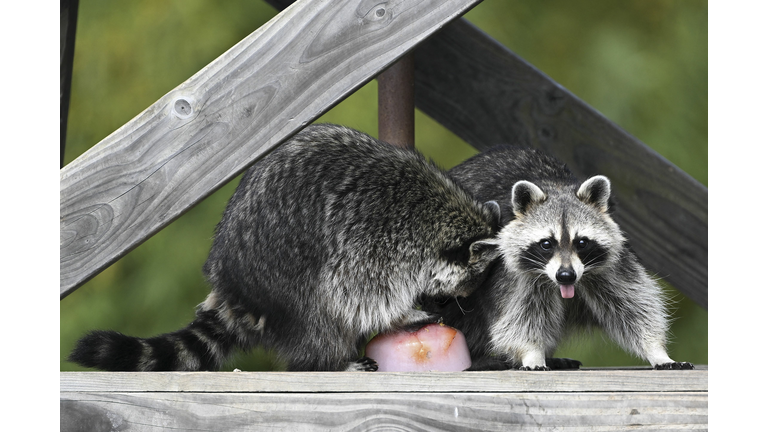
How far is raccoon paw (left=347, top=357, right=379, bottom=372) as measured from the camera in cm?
223

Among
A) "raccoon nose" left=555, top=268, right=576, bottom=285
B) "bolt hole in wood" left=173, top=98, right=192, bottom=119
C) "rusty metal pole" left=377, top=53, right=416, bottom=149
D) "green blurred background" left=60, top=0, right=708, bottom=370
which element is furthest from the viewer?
"green blurred background" left=60, top=0, right=708, bottom=370

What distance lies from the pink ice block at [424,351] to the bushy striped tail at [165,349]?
0.54 metres

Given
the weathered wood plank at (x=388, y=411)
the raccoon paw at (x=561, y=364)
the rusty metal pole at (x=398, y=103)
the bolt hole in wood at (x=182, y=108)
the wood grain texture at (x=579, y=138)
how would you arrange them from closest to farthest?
1. the weathered wood plank at (x=388, y=411)
2. the bolt hole in wood at (x=182, y=108)
3. the raccoon paw at (x=561, y=364)
4. the rusty metal pole at (x=398, y=103)
5. the wood grain texture at (x=579, y=138)

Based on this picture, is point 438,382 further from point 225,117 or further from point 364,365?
point 225,117

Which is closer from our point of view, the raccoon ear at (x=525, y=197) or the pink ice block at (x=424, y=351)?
the pink ice block at (x=424, y=351)

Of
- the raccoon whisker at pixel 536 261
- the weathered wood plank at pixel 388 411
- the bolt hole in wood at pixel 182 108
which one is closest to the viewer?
the weathered wood plank at pixel 388 411

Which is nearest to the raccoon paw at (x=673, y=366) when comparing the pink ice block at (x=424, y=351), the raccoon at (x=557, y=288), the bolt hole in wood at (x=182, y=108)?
the raccoon at (x=557, y=288)

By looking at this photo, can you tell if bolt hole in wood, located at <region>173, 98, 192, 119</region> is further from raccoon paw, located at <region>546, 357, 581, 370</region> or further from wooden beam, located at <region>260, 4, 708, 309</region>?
wooden beam, located at <region>260, 4, 708, 309</region>

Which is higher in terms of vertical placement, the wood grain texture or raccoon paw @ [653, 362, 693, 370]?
the wood grain texture

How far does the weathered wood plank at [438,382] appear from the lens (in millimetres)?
1804

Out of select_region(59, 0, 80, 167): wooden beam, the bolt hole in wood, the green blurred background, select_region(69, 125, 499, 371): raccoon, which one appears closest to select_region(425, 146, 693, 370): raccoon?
select_region(69, 125, 499, 371): raccoon

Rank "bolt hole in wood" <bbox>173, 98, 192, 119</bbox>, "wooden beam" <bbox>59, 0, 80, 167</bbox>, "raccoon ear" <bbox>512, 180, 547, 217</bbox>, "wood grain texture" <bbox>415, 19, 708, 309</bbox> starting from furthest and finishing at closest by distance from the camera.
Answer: "wood grain texture" <bbox>415, 19, 708, 309</bbox> < "wooden beam" <bbox>59, 0, 80, 167</bbox> < "raccoon ear" <bbox>512, 180, 547, 217</bbox> < "bolt hole in wood" <bbox>173, 98, 192, 119</bbox>

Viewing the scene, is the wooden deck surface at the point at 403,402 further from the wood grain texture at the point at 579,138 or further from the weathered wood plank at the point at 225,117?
the wood grain texture at the point at 579,138

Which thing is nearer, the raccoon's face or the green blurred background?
the raccoon's face
